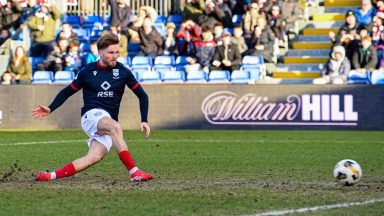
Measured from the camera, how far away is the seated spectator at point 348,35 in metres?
23.8

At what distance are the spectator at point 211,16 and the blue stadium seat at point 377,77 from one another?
18.0ft

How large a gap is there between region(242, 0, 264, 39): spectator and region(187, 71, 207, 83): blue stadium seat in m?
2.23

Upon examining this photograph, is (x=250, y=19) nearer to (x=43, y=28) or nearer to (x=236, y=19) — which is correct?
(x=236, y=19)

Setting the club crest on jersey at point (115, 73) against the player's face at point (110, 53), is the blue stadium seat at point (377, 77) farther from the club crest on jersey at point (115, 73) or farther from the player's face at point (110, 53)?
the player's face at point (110, 53)

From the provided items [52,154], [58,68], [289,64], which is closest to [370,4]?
[289,64]

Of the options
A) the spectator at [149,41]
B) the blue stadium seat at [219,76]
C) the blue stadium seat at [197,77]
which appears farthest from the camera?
the spectator at [149,41]

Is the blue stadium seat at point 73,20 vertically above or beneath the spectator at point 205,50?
above

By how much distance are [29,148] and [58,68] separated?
1008cm

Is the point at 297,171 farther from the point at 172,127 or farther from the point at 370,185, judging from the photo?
the point at 172,127

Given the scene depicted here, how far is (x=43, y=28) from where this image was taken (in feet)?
90.7

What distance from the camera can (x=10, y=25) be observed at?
29.2 metres

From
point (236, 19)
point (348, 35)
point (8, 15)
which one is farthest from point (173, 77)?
point (8, 15)

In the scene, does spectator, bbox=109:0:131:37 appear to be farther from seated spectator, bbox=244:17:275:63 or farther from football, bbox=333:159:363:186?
football, bbox=333:159:363:186

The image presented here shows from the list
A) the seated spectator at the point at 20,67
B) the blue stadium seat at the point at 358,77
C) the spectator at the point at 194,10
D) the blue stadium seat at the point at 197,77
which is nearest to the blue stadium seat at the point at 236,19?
the spectator at the point at 194,10
